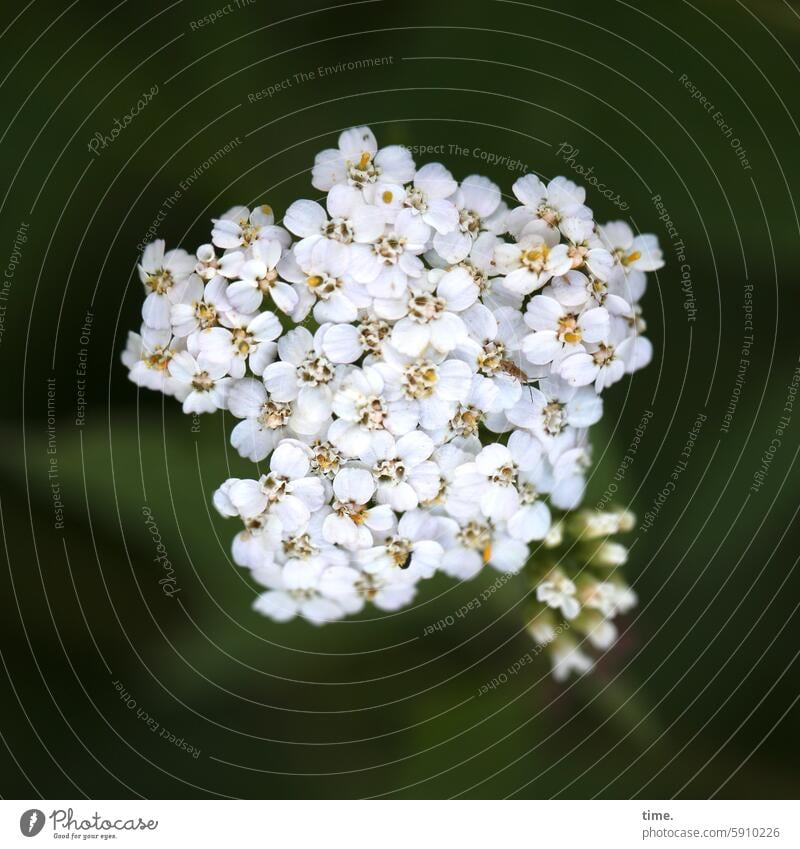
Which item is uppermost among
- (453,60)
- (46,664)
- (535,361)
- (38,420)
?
(453,60)

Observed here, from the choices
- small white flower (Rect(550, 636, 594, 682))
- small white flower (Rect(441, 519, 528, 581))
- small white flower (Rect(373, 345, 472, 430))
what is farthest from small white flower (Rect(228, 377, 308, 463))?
small white flower (Rect(550, 636, 594, 682))

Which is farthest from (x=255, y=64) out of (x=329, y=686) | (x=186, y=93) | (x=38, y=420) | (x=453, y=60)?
(x=329, y=686)

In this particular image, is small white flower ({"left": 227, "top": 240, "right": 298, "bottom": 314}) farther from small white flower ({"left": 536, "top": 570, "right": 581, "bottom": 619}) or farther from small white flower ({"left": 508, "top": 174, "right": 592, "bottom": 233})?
small white flower ({"left": 536, "top": 570, "right": 581, "bottom": 619})

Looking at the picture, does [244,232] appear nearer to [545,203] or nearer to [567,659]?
[545,203]

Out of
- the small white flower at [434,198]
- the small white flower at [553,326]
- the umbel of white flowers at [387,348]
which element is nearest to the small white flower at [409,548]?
the umbel of white flowers at [387,348]

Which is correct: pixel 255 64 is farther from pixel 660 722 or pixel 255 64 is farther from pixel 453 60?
pixel 660 722

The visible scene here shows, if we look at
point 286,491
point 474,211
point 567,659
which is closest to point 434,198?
point 474,211
